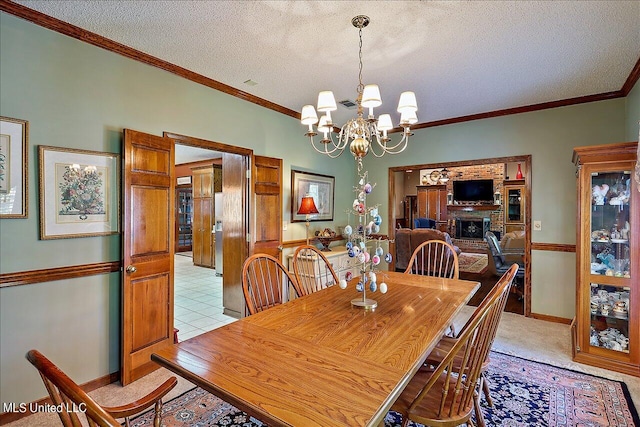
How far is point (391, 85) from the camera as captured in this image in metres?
3.37

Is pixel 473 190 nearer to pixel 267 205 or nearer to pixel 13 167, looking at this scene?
pixel 267 205

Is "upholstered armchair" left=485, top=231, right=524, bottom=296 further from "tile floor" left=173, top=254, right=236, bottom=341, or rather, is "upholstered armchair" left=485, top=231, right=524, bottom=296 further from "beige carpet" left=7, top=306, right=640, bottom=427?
"tile floor" left=173, top=254, right=236, bottom=341

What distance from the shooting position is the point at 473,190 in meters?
10.7

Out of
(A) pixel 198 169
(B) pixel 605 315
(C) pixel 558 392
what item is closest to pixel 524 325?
(B) pixel 605 315

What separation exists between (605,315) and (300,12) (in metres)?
3.55

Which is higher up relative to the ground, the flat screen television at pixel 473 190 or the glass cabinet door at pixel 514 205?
the flat screen television at pixel 473 190

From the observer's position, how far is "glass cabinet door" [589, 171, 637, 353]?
2.78 m

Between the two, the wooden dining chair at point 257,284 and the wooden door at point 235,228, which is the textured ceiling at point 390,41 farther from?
→ the wooden dining chair at point 257,284

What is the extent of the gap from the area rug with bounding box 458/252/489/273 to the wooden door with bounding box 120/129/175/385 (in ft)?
19.6

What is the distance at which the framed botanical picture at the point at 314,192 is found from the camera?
14.6 ft

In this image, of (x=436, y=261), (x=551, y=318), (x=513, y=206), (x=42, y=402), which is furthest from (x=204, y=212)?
(x=513, y=206)

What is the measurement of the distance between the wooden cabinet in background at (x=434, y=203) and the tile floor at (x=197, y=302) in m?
7.86

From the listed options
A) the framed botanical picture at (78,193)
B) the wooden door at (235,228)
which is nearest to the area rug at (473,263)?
Answer: the wooden door at (235,228)

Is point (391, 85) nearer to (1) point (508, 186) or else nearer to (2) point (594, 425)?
(2) point (594, 425)
